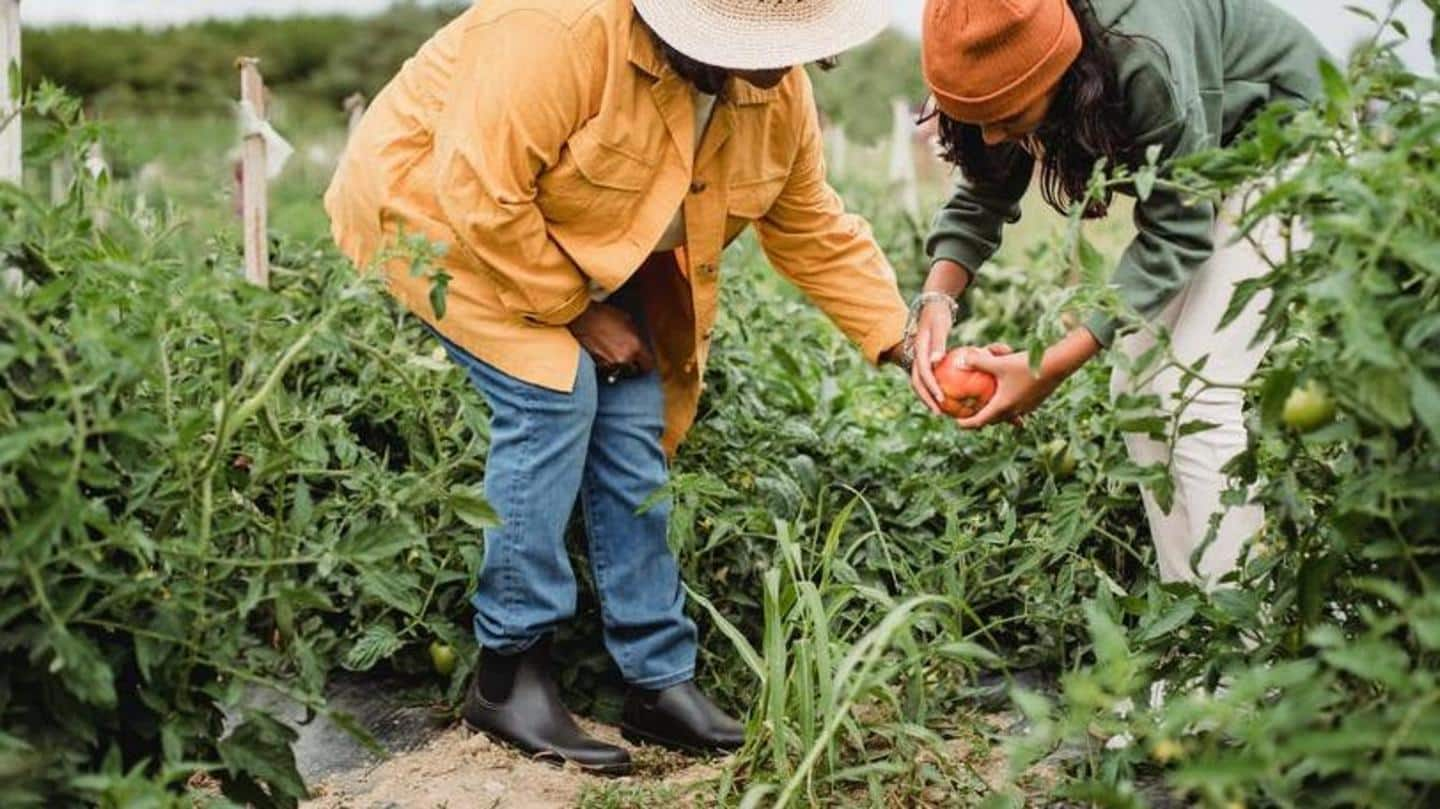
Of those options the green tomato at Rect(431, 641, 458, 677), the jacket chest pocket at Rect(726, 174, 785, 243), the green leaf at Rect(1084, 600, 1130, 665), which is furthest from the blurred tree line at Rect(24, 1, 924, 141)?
the green leaf at Rect(1084, 600, 1130, 665)

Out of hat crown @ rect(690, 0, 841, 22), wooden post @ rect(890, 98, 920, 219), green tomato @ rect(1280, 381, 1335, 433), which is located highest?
hat crown @ rect(690, 0, 841, 22)

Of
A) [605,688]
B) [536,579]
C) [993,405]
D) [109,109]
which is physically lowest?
[109,109]

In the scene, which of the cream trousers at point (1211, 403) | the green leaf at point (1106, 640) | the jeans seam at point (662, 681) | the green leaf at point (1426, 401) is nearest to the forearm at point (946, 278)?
the cream trousers at point (1211, 403)

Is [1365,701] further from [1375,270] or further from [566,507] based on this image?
[566,507]

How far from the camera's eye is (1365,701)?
6.18 ft

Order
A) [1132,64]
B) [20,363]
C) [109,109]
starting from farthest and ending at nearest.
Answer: [109,109] < [1132,64] < [20,363]

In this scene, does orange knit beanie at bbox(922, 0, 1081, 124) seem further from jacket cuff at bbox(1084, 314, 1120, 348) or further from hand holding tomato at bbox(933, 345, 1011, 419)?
hand holding tomato at bbox(933, 345, 1011, 419)

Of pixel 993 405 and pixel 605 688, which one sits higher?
pixel 993 405

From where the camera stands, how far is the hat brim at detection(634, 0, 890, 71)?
2613mm

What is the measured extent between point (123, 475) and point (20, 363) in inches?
7.7

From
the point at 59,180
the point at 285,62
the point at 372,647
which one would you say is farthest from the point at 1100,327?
the point at 285,62

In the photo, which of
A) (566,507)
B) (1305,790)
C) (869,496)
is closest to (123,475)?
(566,507)

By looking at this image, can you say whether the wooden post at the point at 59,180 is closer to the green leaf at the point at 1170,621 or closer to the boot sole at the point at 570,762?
the boot sole at the point at 570,762

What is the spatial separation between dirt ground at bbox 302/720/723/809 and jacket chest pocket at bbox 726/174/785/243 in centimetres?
91
